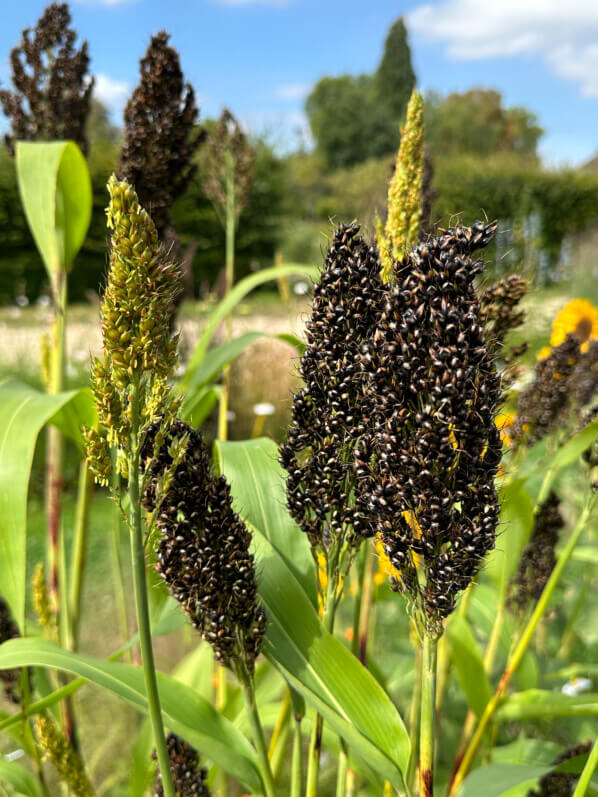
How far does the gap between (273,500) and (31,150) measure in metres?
1.24

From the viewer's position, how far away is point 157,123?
1736 millimetres

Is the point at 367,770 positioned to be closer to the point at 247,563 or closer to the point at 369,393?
the point at 247,563

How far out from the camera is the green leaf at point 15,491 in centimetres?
121

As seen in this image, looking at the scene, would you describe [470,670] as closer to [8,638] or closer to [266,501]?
[266,501]

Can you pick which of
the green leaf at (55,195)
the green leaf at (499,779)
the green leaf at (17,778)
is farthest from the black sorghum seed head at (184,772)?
the green leaf at (55,195)

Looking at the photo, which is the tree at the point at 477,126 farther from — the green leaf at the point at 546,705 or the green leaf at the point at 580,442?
the green leaf at the point at 546,705

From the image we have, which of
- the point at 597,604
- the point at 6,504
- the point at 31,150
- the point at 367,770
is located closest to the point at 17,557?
the point at 6,504

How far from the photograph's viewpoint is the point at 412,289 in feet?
2.42

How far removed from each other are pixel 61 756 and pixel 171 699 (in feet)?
1.08

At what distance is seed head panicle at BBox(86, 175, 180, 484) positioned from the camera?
710mm

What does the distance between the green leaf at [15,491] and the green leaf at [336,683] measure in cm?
48

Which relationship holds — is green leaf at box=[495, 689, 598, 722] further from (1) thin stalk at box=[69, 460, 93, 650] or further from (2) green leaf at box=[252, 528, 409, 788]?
(1) thin stalk at box=[69, 460, 93, 650]

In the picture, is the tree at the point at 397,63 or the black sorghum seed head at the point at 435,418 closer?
the black sorghum seed head at the point at 435,418

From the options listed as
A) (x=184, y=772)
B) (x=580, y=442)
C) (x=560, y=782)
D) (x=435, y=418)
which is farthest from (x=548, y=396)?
(x=184, y=772)
